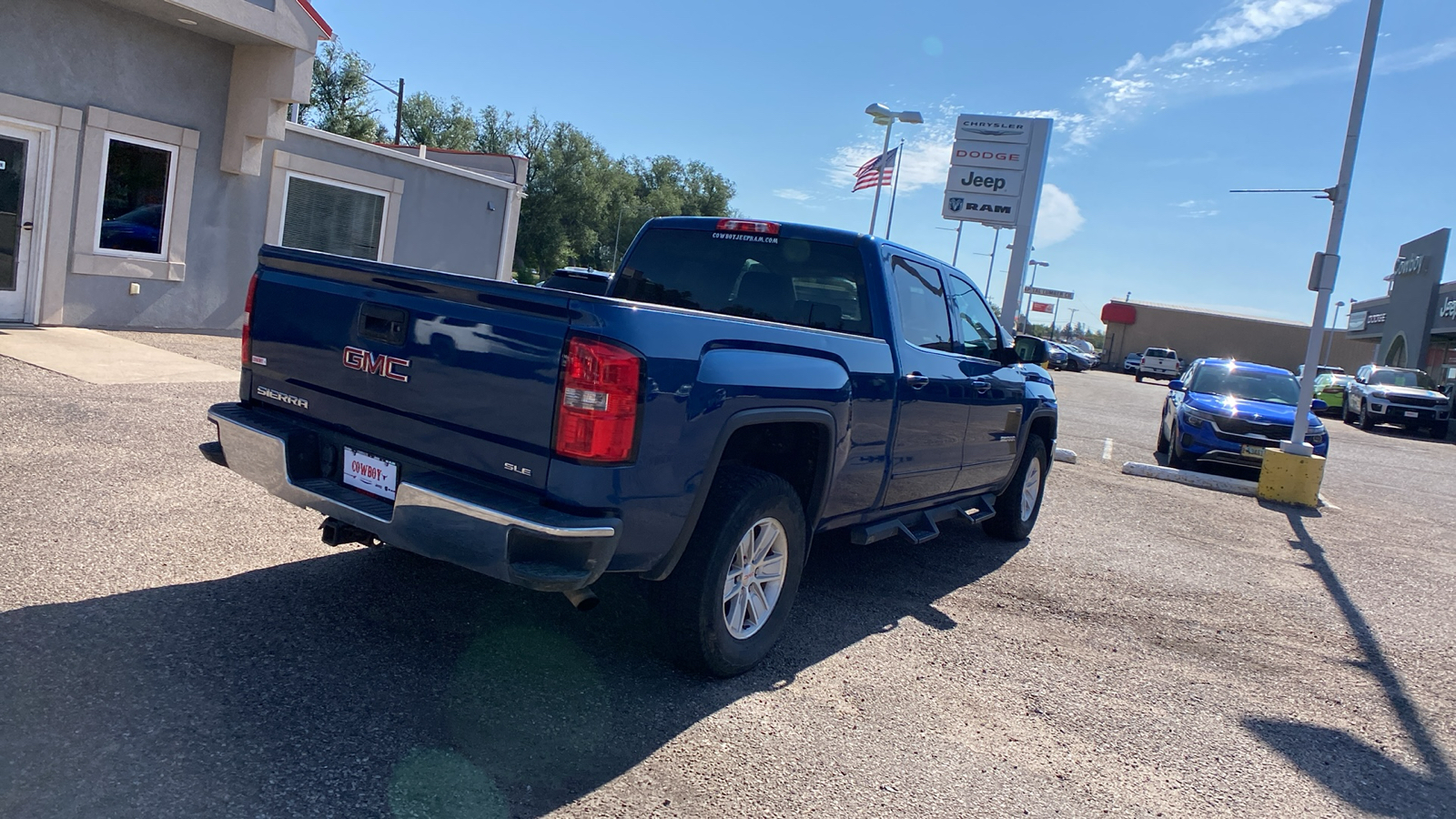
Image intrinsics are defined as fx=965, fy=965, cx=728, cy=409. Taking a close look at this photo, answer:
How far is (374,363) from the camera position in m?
3.50

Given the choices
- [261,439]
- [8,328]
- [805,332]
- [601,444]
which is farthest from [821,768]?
[8,328]

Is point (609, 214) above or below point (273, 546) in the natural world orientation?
above

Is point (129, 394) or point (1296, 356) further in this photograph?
point (1296, 356)

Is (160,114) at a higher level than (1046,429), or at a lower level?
higher

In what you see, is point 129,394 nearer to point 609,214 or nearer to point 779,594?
point 779,594

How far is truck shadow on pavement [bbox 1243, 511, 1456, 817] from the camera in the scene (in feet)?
11.3

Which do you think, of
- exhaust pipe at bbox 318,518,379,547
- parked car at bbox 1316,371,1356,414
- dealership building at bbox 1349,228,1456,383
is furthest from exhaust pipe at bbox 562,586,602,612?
dealership building at bbox 1349,228,1456,383

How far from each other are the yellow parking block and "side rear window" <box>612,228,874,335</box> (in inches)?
286

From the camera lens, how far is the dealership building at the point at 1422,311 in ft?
116

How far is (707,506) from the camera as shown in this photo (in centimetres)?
363

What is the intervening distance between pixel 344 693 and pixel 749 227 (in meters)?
2.94

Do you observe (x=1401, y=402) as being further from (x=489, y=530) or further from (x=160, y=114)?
(x=489, y=530)

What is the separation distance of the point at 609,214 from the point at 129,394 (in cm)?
4577

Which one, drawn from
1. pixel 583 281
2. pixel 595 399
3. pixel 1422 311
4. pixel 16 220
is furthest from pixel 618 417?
pixel 1422 311
